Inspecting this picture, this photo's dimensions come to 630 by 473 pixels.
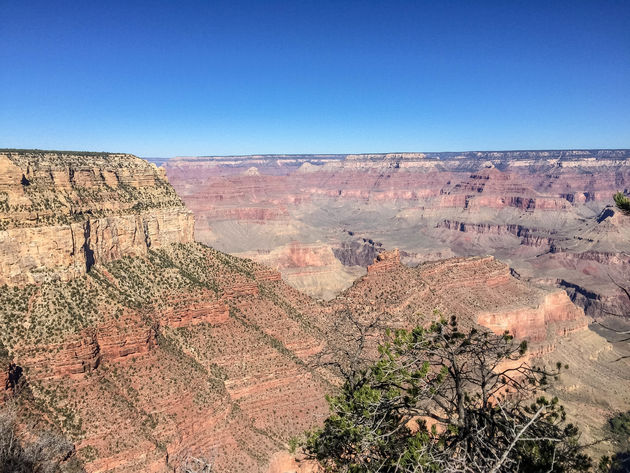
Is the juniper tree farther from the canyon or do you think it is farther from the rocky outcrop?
the rocky outcrop

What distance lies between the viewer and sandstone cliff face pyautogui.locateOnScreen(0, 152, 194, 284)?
36375 mm

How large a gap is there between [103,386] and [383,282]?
124 ft

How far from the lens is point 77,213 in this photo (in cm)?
4147

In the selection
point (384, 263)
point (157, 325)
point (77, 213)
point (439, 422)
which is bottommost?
point (157, 325)

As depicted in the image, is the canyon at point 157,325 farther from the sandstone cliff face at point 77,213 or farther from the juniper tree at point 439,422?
the juniper tree at point 439,422

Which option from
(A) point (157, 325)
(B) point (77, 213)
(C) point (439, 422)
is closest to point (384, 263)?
(A) point (157, 325)

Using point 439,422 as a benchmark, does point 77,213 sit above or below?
A: above

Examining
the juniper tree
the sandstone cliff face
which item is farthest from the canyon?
the juniper tree

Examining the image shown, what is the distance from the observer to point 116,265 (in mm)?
44531

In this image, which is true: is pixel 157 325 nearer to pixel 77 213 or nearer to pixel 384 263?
pixel 77 213

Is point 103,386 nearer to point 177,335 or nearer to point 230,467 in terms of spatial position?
point 177,335

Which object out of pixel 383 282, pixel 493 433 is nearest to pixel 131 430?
pixel 493 433

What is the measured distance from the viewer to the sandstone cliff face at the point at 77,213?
119 feet

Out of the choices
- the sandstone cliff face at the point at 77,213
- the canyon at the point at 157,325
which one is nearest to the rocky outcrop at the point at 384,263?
the canyon at the point at 157,325
